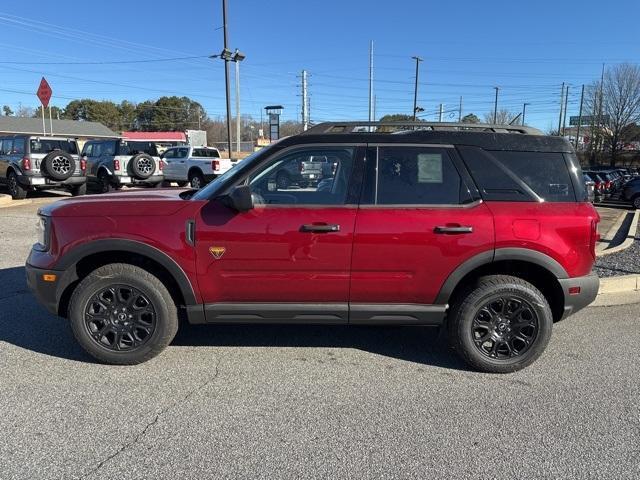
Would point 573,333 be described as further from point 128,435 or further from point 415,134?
point 128,435

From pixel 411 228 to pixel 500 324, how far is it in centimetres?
105

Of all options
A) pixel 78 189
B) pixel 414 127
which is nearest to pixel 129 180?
pixel 78 189

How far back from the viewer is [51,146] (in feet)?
47.6

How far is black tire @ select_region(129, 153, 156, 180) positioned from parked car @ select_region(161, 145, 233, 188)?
3403 millimetres

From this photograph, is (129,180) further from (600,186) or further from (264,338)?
(600,186)

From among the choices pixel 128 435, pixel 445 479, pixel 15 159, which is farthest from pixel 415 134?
pixel 15 159

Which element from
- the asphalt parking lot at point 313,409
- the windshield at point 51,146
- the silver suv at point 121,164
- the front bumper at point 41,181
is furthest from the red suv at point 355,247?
the silver suv at point 121,164

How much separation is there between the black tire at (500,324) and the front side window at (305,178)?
1247 millimetres

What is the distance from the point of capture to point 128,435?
114 inches

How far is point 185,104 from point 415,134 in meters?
121

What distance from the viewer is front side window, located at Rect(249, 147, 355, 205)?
3.69m

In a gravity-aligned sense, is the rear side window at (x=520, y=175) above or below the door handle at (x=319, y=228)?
above

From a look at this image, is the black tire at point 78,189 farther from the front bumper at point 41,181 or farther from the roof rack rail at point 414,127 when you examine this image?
the roof rack rail at point 414,127

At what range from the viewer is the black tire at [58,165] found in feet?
44.5
